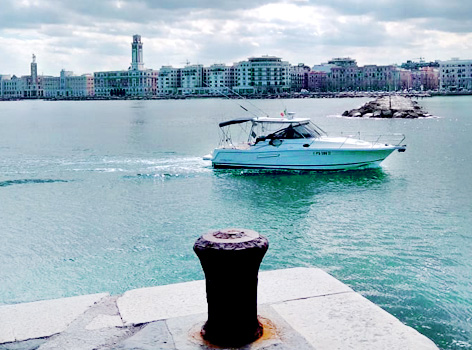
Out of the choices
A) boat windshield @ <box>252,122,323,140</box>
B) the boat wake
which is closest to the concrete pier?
the boat wake

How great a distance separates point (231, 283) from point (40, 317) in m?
2.47

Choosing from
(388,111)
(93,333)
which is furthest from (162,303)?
(388,111)

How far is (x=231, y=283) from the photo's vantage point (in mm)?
5398

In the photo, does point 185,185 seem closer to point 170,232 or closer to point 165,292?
point 170,232

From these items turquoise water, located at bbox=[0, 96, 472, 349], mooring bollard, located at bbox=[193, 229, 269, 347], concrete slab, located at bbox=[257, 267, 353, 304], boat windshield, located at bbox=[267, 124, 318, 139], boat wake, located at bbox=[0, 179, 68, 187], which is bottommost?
turquoise water, located at bbox=[0, 96, 472, 349]

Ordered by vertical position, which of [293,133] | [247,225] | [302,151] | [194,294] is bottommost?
[247,225]

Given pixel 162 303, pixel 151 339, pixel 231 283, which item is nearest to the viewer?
pixel 231 283

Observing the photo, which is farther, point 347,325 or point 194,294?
point 194,294

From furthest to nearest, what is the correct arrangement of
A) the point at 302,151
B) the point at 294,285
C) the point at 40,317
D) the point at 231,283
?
1. the point at 302,151
2. the point at 294,285
3. the point at 40,317
4. the point at 231,283

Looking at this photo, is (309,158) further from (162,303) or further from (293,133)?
(162,303)

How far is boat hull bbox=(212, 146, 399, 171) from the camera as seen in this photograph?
29.8 metres

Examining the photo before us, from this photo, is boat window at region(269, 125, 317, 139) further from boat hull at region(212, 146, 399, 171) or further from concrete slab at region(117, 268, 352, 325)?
concrete slab at region(117, 268, 352, 325)

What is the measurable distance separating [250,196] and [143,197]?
4.46 metres

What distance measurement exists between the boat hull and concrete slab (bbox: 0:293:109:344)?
23.4m
